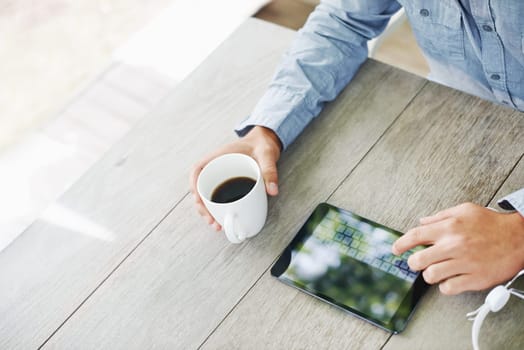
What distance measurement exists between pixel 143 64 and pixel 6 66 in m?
0.60

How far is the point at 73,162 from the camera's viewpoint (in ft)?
6.48

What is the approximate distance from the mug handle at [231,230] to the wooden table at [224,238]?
1.2 inches

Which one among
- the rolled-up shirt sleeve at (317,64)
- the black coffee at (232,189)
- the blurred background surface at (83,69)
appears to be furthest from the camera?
the blurred background surface at (83,69)

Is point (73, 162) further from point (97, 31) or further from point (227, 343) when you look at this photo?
point (227, 343)

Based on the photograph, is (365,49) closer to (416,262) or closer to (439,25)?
(439,25)

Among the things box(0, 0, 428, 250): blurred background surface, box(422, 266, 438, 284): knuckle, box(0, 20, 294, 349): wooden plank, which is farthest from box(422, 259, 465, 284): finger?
box(0, 0, 428, 250): blurred background surface

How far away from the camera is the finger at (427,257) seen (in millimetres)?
779

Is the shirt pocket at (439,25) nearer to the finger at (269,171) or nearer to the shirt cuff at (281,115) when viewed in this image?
the shirt cuff at (281,115)

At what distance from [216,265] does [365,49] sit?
1.59 feet

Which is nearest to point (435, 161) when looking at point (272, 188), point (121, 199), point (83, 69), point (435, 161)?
point (435, 161)

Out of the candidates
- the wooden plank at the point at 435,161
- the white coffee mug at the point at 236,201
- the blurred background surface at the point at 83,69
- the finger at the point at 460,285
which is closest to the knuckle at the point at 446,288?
the finger at the point at 460,285

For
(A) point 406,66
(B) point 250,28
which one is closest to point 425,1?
(B) point 250,28

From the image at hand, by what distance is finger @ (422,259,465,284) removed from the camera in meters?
0.76

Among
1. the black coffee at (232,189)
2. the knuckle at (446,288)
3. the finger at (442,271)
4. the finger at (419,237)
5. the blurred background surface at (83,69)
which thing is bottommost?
the blurred background surface at (83,69)
